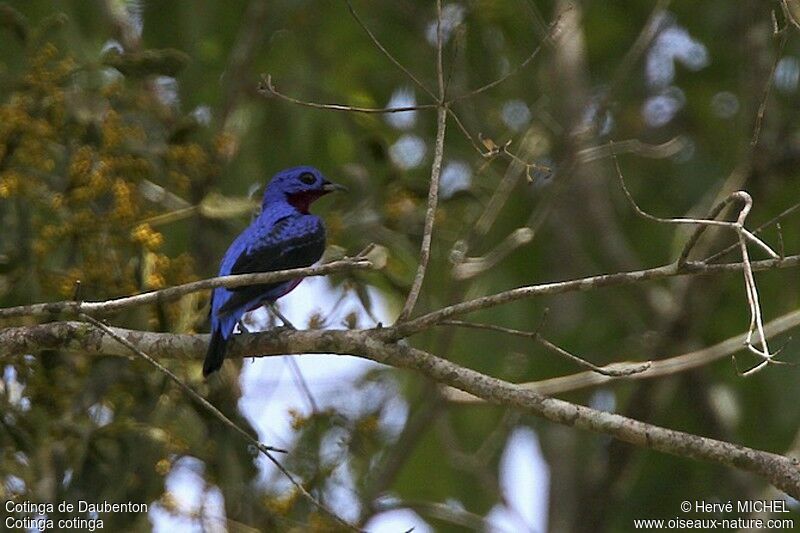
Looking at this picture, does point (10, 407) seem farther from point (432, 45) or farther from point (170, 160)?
point (432, 45)

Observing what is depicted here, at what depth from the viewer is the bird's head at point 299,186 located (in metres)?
7.71

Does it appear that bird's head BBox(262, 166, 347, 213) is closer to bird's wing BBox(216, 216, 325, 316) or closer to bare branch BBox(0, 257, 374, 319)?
bird's wing BBox(216, 216, 325, 316)

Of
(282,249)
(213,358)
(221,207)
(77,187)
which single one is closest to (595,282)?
(213,358)

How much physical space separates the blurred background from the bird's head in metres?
0.17

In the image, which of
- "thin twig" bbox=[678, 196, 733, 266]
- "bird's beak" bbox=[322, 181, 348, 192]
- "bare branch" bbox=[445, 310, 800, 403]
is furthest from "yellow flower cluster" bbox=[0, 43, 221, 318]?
"thin twig" bbox=[678, 196, 733, 266]

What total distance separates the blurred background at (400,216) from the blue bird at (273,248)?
14 cm

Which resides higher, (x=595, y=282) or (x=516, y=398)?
(x=595, y=282)

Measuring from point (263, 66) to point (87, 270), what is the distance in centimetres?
311

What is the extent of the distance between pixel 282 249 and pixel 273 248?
46 millimetres

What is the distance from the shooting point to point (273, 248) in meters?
6.85

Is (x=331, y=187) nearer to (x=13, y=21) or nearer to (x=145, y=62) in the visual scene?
(x=145, y=62)

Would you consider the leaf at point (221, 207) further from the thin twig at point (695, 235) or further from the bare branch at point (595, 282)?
the thin twig at point (695, 235)

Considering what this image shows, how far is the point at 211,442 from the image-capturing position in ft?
20.0

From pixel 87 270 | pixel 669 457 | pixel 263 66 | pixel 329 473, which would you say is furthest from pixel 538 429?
pixel 87 270
